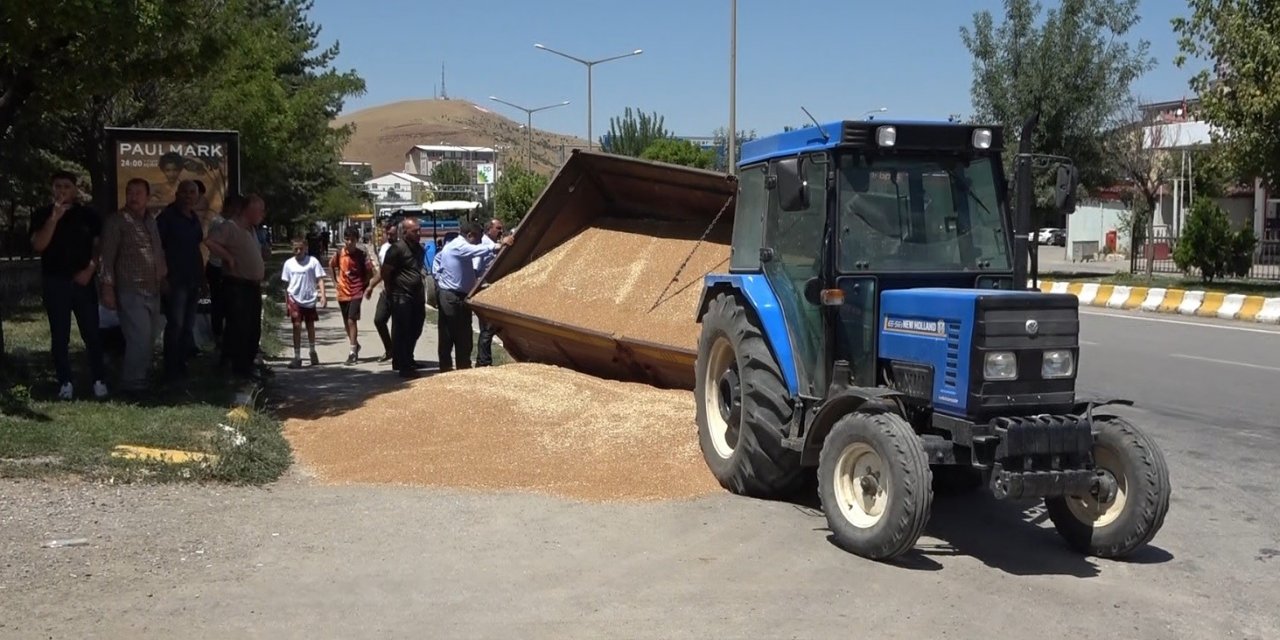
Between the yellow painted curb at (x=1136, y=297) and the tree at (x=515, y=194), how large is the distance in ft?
78.4

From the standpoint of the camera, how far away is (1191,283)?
2978 centimetres

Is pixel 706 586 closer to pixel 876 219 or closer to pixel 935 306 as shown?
pixel 935 306

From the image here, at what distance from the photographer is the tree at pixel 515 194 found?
1816 inches

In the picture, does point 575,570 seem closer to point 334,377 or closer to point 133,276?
point 133,276

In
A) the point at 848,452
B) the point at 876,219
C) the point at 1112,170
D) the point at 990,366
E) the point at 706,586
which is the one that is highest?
the point at 1112,170

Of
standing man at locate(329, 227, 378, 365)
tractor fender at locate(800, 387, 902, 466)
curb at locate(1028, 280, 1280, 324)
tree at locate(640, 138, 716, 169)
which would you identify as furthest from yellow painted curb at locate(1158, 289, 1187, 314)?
tree at locate(640, 138, 716, 169)

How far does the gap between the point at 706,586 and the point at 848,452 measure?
113 centimetres

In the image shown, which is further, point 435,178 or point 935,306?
point 435,178

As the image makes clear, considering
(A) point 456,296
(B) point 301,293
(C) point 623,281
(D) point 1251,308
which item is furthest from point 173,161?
(D) point 1251,308

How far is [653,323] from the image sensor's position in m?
11.8

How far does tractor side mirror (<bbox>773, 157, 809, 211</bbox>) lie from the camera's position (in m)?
6.82

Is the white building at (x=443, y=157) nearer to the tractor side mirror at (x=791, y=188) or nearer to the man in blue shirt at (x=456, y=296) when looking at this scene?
the man in blue shirt at (x=456, y=296)

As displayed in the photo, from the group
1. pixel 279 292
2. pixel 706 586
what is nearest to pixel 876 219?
pixel 706 586

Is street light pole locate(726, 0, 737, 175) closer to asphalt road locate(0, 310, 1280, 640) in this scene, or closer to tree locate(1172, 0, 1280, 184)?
tree locate(1172, 0, 1280, 184)
